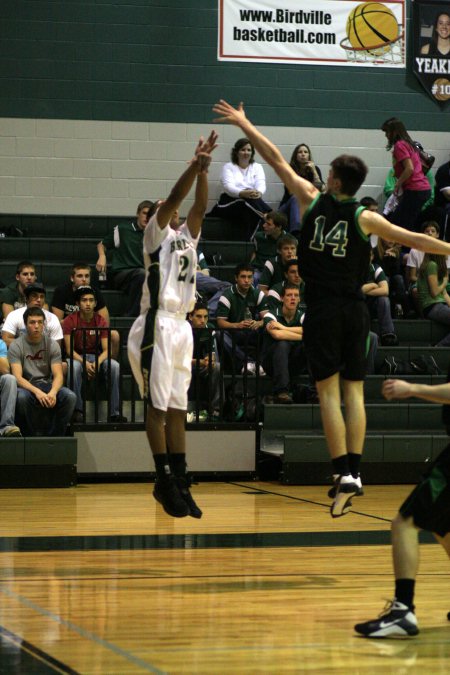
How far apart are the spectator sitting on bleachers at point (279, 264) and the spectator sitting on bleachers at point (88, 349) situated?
6.01 ft

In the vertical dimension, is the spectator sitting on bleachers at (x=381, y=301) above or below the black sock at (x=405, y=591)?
above

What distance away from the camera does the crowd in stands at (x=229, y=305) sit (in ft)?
33.3

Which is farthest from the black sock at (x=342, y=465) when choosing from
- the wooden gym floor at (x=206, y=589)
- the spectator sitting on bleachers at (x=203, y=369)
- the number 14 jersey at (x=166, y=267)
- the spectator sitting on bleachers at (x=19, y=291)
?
the spectator sitting on bleachers at (x=19, y=291)

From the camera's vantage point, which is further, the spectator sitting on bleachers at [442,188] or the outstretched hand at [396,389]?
the spectator sitting on bleachers at [442,188]

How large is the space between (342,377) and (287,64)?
8747 mm

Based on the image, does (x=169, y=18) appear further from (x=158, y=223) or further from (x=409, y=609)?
(x=409, y=609)

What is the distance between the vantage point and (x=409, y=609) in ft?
15.8

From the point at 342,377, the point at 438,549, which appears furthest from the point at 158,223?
the point at 438,549

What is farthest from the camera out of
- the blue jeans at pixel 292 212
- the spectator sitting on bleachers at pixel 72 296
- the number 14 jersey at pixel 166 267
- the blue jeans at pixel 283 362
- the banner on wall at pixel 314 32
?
the banner on wall at pixel 314 32

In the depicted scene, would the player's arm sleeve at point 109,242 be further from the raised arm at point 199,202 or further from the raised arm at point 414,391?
the raised arm at point 414,391

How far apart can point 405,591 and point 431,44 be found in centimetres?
1120

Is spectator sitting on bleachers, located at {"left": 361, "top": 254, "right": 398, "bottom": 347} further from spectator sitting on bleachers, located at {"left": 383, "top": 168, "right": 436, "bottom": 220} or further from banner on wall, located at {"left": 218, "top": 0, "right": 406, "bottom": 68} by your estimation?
banner on wall, located at {"left": 218, "top": 0, "right": 406, "bottom": 68}

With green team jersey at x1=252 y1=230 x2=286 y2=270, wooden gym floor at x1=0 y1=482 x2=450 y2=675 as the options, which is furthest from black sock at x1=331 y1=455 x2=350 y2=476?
green team jersey at x1=252 y1=230 x2=286 y2=270

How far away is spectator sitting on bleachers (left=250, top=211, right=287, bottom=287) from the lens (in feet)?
40.9
